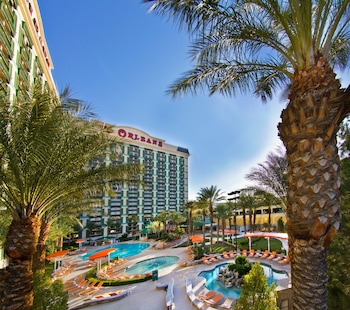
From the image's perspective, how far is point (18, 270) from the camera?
6.06 metres

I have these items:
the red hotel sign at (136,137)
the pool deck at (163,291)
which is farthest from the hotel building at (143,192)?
the pool deck at (163,291)

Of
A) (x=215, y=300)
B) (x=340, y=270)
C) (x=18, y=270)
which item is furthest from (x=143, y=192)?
(x=340, y=270)

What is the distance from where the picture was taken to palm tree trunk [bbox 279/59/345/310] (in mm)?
3957

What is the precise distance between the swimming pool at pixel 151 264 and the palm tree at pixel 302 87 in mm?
22816

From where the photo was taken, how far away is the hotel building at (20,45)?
1756 cm

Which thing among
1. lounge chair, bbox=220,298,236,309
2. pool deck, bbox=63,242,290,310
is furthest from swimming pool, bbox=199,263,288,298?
lounge chair, bbox=220,298,236,309

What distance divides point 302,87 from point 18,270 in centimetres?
862

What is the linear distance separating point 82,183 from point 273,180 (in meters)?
17.1

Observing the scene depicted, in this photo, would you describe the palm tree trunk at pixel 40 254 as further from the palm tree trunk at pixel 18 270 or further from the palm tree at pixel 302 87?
the palm tree at pixel 302 87

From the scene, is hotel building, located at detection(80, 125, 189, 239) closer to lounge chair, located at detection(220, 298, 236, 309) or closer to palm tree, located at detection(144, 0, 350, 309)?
lounge chair, located at detection(220, 298, 236, 309)

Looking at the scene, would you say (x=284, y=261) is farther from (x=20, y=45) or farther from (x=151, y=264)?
(x=20, y=45)

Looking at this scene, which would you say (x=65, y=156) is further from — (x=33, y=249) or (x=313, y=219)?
(x=313, y=219)

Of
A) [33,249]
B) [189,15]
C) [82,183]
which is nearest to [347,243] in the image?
[189,15]

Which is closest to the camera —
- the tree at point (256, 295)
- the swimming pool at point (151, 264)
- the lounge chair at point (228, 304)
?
the tree at point (256, 295)
